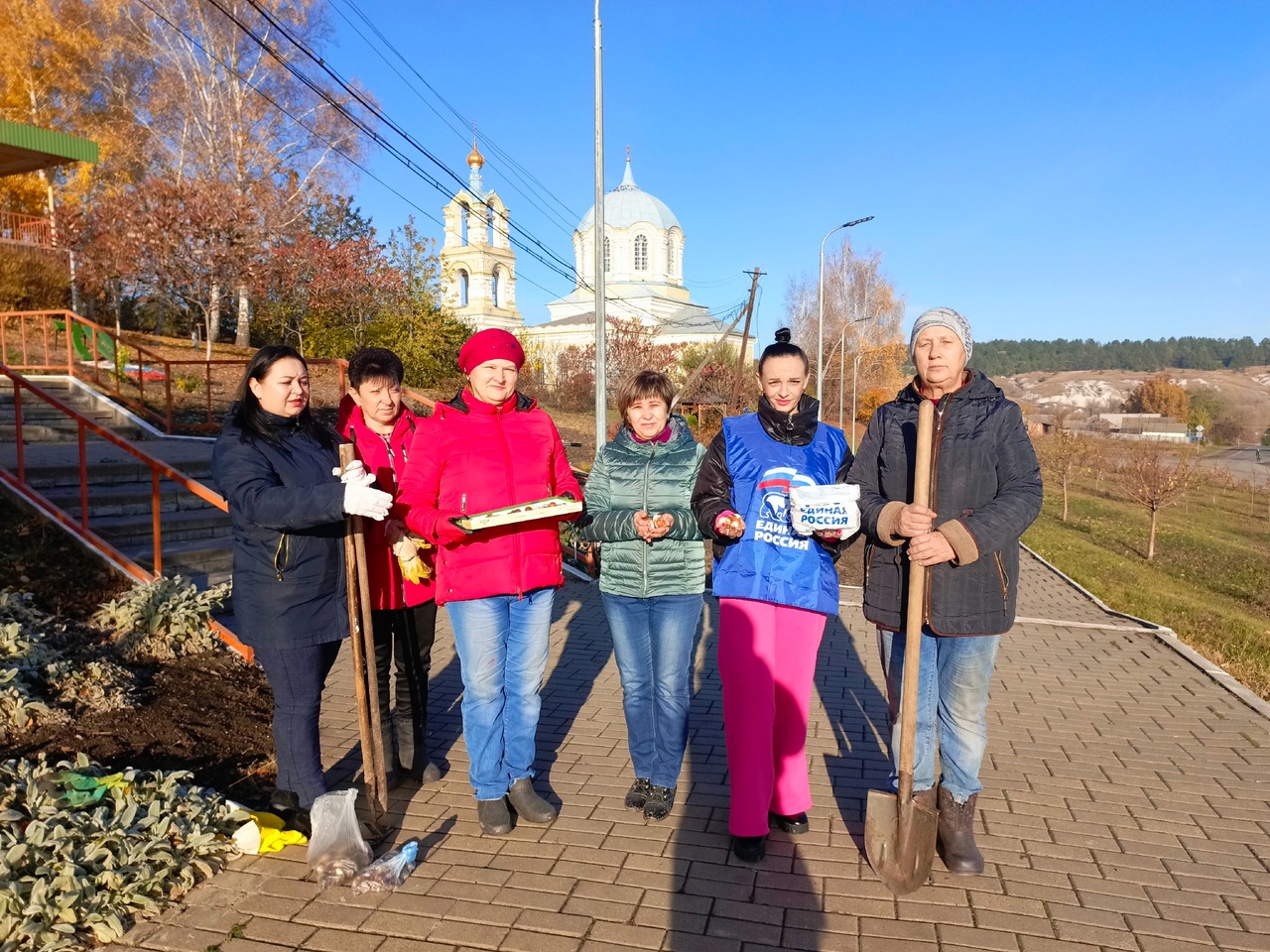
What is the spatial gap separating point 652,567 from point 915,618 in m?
1.06

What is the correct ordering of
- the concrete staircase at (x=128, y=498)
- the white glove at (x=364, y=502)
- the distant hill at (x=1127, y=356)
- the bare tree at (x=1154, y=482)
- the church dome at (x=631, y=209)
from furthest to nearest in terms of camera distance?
the distant hill at (x=1127, y=356)
the church dome at (x=631, y=209)
the bare tree at (x=1154, y=482)
the concrete staircase at (x=128, y=498)
the white glove at (x=364, y=502)

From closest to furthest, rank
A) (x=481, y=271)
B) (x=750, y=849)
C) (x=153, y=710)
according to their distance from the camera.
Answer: (x=750, y=849)
(x=153, y=710)
(x=481, y=271)

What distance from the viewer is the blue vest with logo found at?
3.15 metres

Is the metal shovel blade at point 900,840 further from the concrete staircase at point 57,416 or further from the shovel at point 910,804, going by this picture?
the concrete staircase at point 57,416

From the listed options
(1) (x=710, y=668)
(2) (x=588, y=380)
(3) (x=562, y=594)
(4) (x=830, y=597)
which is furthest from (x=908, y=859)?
(2) (x=588, y=380)

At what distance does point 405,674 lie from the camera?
12.6ft

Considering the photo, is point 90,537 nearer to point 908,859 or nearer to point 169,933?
point 169,933

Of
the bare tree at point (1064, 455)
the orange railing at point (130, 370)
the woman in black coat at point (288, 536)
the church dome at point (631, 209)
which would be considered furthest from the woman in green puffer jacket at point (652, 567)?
the church dome at point (631, 209)

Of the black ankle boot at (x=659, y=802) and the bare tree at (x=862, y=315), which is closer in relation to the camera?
the black ankle boot at (x=659, y=802)

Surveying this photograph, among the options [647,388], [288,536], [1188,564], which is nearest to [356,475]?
[288,536]

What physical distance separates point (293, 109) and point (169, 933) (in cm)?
2821

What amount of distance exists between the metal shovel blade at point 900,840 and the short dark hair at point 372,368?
106 inches

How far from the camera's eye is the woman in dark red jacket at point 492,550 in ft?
10.6

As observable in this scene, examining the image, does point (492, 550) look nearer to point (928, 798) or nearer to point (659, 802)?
point (659, 802)
